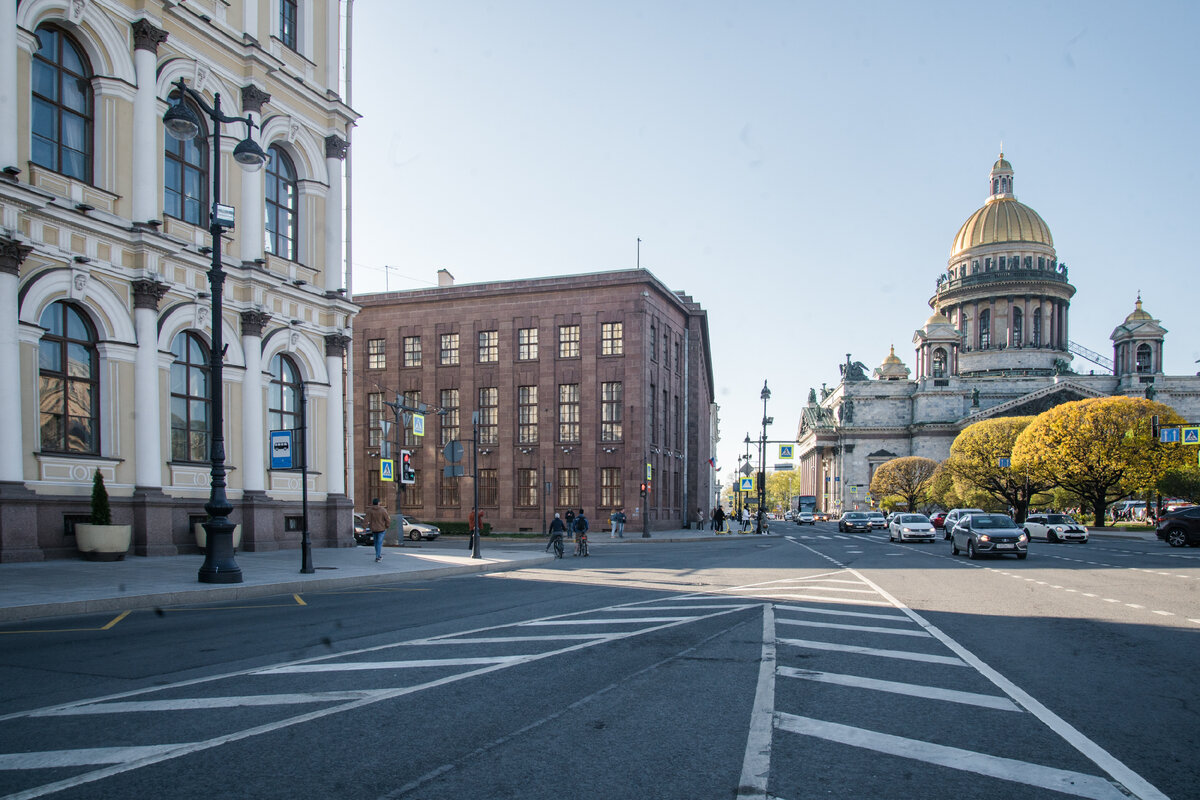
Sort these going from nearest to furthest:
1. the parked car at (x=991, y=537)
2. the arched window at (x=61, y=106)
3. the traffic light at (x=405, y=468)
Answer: the arched window at (x=61, y=106), the parked car at (x=991, y=537), the traffic light at (x=405, y=468)

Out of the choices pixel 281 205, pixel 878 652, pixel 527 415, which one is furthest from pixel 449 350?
pixel 878 652

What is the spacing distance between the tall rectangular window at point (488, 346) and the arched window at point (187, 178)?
106ft

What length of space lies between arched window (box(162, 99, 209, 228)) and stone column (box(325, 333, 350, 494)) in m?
6.48

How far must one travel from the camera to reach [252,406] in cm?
2705

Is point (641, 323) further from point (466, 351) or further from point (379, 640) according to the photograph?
point (379, 640)

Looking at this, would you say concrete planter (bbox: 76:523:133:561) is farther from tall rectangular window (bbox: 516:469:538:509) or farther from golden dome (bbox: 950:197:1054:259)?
golden dome (bbox: 950:197:1054:259)

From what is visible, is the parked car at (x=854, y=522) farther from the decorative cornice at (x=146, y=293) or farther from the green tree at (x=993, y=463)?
the decorative cornice at (x=146, y=293)

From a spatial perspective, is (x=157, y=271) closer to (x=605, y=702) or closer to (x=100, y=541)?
(x=100, y=541)

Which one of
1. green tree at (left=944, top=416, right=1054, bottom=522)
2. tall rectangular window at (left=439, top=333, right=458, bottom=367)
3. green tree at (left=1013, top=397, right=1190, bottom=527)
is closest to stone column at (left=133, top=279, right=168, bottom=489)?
tall rectangular window at (left=439, top=333, right=458, bottom=367)

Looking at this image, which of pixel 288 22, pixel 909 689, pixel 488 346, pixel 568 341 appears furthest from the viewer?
A: pixel 488 346

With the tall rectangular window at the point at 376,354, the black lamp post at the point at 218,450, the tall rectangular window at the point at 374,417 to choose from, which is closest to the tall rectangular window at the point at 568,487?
the tall rectangular window at the point at 374,417

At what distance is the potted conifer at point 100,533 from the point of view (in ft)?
67.5

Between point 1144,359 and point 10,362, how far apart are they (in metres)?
134

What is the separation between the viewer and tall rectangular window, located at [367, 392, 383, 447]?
191 ft
